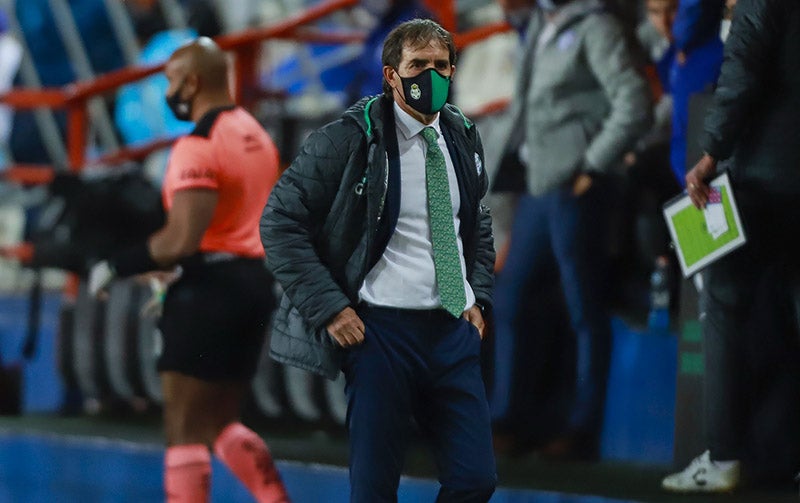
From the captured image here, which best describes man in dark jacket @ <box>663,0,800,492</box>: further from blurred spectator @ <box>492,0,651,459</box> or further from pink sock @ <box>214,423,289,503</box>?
pink sock @ <box>214,423,289,503</box>

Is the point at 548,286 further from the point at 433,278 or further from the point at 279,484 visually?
the point at 433,278

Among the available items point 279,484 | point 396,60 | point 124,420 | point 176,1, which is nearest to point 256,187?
point 279,484

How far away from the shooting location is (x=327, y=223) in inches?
158

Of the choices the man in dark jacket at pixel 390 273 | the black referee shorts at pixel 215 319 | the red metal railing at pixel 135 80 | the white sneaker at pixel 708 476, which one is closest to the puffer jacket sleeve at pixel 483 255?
the man in dark jacket at pixel 390 273

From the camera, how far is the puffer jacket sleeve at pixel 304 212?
3938 millimetres

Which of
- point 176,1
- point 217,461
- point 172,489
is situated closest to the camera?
point 172,489

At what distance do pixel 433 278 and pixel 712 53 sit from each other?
6.30ft

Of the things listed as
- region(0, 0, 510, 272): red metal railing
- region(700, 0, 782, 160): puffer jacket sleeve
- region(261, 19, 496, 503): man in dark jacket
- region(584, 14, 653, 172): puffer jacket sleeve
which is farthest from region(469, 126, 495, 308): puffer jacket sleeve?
region(0, 0, 510, 272): red metal railing

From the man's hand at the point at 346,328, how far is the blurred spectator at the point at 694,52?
1.93m

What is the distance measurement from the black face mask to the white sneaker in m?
1.88

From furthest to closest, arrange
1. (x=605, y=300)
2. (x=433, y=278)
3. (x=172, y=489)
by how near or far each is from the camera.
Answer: (x=605, y=300), (x=172, y=489), (x=433, y=278)

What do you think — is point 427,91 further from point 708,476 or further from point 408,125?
point 708,476

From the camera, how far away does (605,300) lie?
600cm

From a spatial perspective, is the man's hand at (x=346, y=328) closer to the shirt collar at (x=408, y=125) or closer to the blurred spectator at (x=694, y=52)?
the shirt collar at (x=408, y=125)
